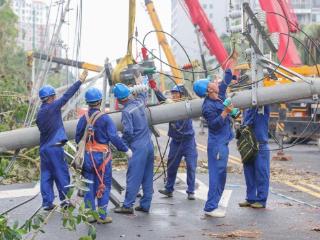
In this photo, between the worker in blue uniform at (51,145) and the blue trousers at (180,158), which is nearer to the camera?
the worker in blue uniform at (51,145)

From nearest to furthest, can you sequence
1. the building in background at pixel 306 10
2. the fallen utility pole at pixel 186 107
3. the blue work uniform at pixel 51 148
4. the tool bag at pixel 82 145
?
the tool bag at pixel 82 145 → the fallen utility pole at pixel 186 107 → the blue work uniform at pixel 51 148 → the building in background at pixel 306 10

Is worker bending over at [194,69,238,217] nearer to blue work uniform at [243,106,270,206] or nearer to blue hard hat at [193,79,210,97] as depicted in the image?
blue hard hat at [193,79,210,97]

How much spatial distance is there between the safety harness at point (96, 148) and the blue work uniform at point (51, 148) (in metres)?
0.67

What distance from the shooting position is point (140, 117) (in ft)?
32.4

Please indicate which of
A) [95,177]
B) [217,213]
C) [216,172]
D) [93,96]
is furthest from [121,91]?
[217,213]

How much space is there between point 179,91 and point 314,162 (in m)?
8.27

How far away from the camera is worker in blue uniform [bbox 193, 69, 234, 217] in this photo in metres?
9.72

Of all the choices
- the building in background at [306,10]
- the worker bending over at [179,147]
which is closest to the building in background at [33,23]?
the worker bending over at [179,147]

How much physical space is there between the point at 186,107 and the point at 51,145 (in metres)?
1.95

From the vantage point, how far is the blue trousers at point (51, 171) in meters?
9.88

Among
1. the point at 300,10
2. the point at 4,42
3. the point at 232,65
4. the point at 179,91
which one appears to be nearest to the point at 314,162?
the point at 179,91

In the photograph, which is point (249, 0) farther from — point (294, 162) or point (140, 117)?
point (294, 162)

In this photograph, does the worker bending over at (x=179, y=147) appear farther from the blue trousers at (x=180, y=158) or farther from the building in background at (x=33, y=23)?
the building in background at (x=33, y=23)

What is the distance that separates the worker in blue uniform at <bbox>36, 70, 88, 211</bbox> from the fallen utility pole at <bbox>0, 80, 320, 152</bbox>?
223 millimetres
